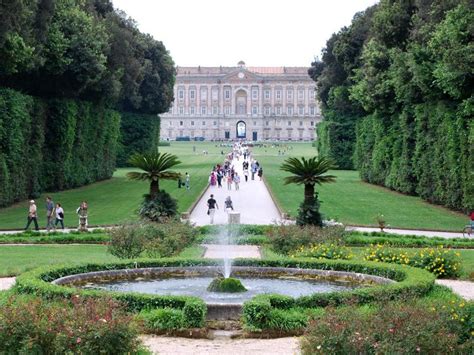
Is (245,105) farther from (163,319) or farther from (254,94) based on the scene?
(163,319)

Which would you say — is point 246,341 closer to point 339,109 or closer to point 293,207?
point 293,207

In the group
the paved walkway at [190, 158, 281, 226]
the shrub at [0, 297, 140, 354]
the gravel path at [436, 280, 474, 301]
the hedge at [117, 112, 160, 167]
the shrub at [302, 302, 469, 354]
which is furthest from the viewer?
the hedge at [117, 112, 160, 167]

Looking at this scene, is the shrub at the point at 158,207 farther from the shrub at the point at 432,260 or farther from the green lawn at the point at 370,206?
the shrub at the point at 432,260

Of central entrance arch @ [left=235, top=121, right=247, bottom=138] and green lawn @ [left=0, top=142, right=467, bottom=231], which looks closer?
green lawn @ [left=0, top=142, right=467, bottom=231]

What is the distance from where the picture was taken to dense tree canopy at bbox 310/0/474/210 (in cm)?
3381

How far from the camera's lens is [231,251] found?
954 inches

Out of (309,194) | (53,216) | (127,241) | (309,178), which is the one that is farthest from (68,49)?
(127,241)

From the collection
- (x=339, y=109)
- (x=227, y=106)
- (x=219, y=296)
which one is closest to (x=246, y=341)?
(x=219, y=296)

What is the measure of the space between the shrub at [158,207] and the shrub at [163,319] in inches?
587

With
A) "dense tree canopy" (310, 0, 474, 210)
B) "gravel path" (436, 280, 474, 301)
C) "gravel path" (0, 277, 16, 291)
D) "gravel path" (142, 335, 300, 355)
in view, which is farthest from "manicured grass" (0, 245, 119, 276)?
"dense tree canopy" (310, 0, 474, 210)

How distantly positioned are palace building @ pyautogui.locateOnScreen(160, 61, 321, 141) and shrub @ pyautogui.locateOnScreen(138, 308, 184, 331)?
16966 centimetres

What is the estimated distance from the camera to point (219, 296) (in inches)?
575

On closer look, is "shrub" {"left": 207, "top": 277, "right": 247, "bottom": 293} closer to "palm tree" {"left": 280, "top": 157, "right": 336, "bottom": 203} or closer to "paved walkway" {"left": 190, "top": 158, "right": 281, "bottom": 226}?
"paved walkway" {"left": 190, "top": 158, "right": 281, "bottom": 226}

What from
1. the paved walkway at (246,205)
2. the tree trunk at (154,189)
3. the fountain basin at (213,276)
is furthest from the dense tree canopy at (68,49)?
the fountain basin at (213,276)
